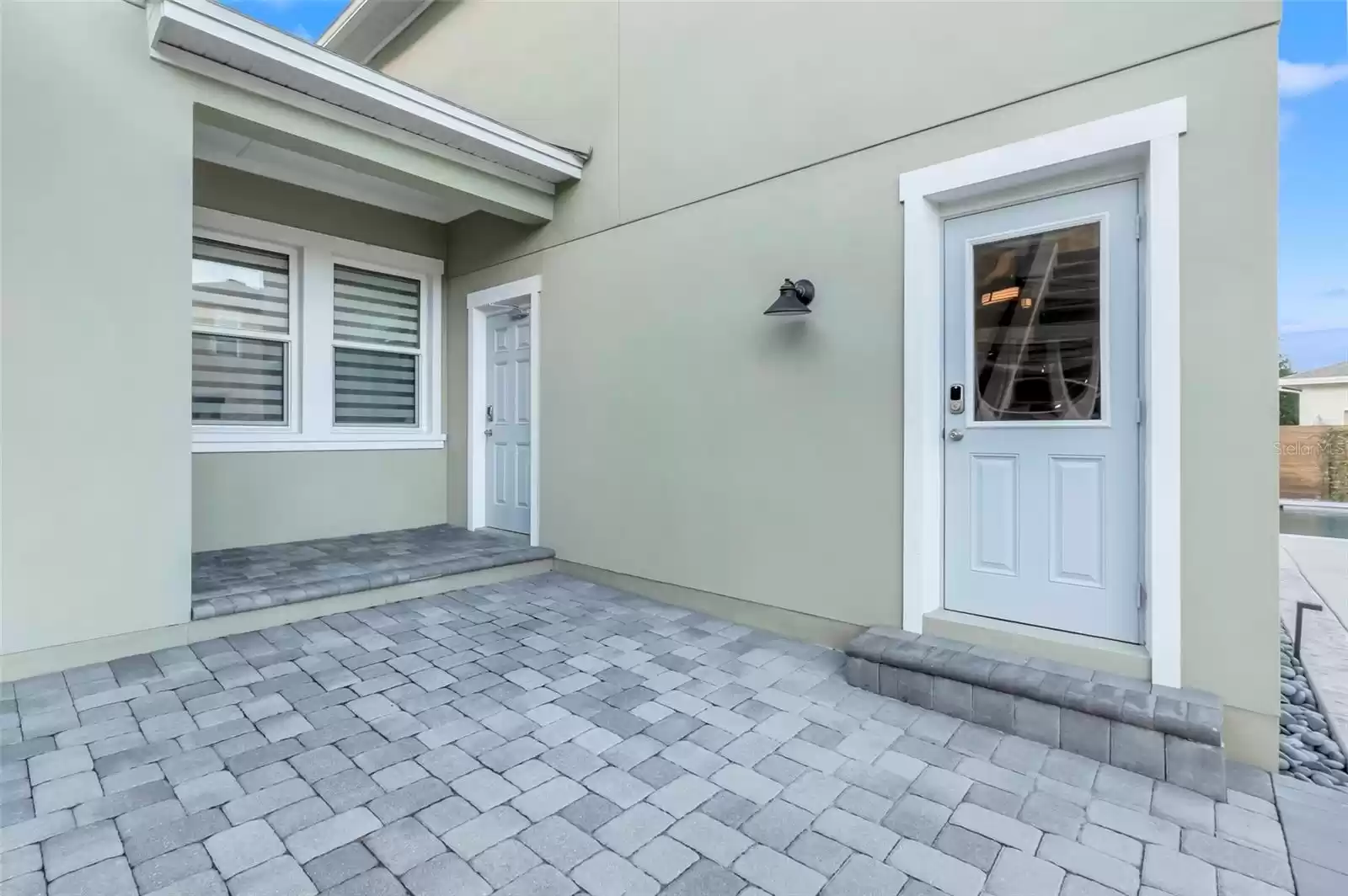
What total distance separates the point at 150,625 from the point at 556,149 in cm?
356

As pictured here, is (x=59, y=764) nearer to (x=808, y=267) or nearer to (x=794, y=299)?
(x=794, y=299)

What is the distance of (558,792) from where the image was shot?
1958 millimetres

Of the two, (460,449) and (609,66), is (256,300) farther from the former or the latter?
(609,66)

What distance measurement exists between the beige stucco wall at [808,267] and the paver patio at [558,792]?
735 millimetres

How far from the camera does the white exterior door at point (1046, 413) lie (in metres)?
2.53

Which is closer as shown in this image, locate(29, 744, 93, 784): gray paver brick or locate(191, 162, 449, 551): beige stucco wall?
locate(29, 744, 93, 784): gray paver brick

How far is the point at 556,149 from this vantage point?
4.34 meters

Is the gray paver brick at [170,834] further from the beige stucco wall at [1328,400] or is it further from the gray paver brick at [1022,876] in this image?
the beige stucco wall at [1328,400]

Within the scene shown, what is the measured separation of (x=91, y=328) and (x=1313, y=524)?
37.1 ft

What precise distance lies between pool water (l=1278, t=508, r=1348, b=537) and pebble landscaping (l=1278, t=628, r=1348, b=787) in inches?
199

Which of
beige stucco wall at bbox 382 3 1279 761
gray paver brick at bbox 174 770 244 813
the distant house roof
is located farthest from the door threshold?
the distant house roof

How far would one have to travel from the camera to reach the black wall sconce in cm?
317

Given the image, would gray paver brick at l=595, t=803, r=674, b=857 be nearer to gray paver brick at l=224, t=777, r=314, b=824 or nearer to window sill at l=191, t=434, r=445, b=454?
gray paver brick at l=224, t=777, r=314, b=824

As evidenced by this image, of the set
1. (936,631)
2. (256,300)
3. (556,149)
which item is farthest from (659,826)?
(256,300)
